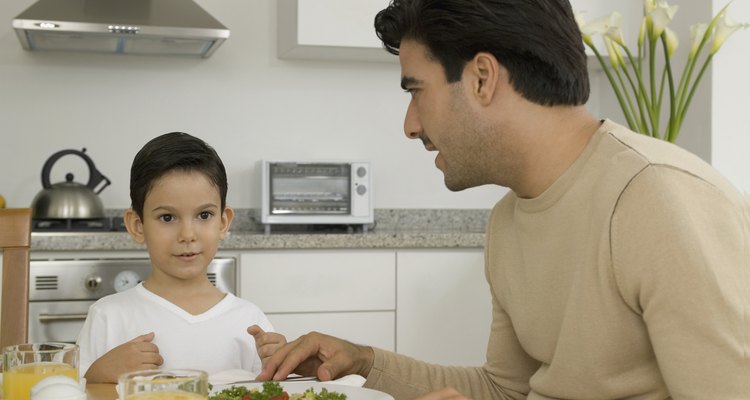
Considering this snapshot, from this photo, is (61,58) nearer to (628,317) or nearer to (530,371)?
(530,371)

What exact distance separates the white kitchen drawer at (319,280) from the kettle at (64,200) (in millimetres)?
572

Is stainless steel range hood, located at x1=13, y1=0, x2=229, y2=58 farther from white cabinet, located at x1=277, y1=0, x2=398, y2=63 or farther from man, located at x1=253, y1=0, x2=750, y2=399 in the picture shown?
man, located at x1=253, y1=0, x2=750, y2=399

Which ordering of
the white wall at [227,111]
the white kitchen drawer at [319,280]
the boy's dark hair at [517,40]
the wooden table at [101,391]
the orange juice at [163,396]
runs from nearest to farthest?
the orange juice at [163,396] → the wooden table at [101,391] → the boy's dark hair at [517,40] → the white kitchen drawer at [319,280] → the white wall at [227,111]

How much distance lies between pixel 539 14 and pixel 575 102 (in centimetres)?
14

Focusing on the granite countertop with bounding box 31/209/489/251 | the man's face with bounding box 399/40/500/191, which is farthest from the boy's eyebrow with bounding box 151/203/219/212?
the granite countertop with bounding box 31/209/489/251

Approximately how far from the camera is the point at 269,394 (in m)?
1.10

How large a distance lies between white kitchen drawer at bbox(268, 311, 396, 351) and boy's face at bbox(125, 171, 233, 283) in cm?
130

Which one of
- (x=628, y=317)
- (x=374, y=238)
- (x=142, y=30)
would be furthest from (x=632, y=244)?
(x=142, y=30)

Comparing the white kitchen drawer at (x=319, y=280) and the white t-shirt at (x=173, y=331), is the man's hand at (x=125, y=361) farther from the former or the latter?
the white kitchen drawer at (x=319, y=280)

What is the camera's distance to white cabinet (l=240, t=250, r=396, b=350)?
9.99 ft

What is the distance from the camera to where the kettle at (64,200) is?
3130 mm

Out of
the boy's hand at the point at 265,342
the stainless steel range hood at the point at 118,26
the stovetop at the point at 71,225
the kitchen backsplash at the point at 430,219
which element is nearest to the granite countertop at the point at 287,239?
the kitchen backsplash at the point at 430,219

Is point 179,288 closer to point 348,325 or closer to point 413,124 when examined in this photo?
point 413,124

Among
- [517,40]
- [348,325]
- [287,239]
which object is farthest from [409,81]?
[348,325]
